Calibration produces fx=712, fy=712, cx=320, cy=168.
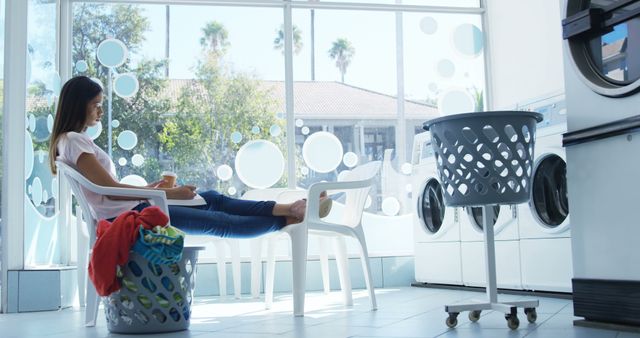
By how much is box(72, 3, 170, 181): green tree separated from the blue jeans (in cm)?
173

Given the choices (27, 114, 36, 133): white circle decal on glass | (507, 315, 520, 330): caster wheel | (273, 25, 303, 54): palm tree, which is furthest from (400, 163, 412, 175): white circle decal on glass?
(507, 315, 520, 330): caster wheel

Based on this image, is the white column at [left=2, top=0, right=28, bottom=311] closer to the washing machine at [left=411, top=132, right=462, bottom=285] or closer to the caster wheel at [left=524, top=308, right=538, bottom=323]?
the washing machine at [left=411, top=132, right=462, bottom=285]

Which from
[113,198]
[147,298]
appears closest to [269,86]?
[113,198]

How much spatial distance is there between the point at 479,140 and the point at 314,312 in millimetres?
1268

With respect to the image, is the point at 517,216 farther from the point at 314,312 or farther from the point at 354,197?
the point at 314,312

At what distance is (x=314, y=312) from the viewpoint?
3291 millimetres

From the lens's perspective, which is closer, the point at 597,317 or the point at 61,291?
the point at 597,317

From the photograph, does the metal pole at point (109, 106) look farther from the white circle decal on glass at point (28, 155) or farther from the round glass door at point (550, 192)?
the round glass door at point (550, 192)

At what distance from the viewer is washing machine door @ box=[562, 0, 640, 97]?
7.63 feet

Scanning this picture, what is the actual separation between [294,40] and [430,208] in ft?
5.15

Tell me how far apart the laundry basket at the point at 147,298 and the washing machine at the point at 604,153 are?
142cm

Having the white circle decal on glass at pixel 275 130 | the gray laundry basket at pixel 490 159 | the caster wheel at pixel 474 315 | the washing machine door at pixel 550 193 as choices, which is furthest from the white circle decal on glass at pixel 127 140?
the caster wheel at pixel 474 315

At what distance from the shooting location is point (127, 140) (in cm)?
488

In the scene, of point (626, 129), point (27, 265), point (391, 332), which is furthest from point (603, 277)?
point (27, 265)
